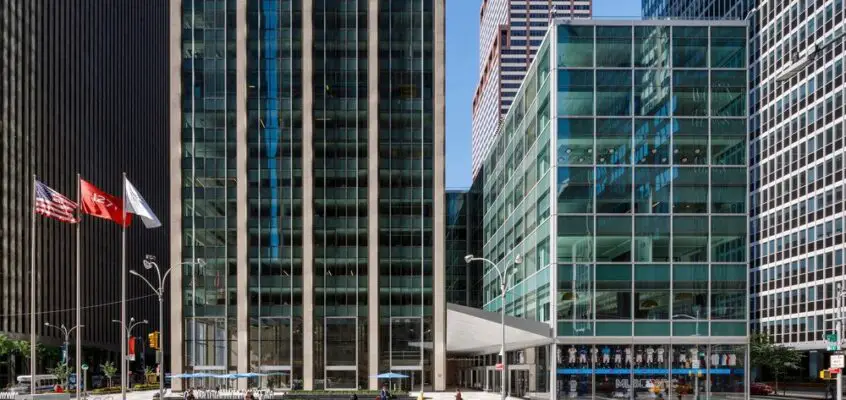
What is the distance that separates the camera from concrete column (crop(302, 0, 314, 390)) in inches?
3484

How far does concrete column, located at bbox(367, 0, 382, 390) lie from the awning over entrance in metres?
7.96

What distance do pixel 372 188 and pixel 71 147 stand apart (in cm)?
6945

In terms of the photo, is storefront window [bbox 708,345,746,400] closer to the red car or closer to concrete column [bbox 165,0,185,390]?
the red car

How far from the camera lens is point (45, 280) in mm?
130500

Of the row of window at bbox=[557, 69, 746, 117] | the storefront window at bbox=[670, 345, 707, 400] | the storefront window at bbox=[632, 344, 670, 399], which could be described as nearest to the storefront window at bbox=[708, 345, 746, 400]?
the storefront window at bbox=[670, 345, 707, 400]

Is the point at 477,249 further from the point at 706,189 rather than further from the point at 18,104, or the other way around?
the point at 18,104

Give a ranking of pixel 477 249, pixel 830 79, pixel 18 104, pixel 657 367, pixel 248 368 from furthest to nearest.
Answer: pixel 18 104 → pixel 477 249 → pixel 830 79 → pixel 248 368 → pixel 657 367

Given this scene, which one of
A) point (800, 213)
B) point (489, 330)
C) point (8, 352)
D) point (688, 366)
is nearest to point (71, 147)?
point (8, 352)

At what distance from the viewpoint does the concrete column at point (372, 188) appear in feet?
292

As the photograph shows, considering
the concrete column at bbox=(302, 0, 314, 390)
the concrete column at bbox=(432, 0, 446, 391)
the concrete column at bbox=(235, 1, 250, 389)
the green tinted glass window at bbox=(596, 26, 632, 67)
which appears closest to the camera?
the green tinted glass window at bbox=(596, 26, 632, 67)

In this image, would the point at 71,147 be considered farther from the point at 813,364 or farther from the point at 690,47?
the point at 690,47

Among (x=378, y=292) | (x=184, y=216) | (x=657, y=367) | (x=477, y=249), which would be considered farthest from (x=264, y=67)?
(x=657, y=367)

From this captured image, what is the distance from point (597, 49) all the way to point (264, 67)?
1491 inches

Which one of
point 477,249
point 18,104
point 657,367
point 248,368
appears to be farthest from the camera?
point 18,104
